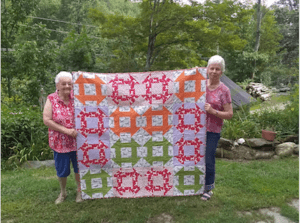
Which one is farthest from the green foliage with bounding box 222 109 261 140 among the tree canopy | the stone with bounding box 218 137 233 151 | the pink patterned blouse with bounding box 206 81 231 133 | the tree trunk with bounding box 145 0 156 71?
the tree trunk with bounding box 145 0 156 71

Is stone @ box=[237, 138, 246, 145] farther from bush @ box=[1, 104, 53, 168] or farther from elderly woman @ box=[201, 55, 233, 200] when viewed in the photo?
bush @ box=[1, 104, 53, 168]

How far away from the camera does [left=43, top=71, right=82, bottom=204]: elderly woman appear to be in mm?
2619

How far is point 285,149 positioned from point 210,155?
2.81 meters

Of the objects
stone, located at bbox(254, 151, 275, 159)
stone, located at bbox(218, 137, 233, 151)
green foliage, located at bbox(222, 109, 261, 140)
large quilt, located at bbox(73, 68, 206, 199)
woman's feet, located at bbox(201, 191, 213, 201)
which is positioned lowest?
stone, located at bbox(254, 151, 275, 159)

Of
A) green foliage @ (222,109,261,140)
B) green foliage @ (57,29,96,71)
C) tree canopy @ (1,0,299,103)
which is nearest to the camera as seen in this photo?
green foliage @ (222,109,261,140)

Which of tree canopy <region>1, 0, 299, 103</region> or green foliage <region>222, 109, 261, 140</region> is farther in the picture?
tree canopy <region>1, 0, 299, 103</region>

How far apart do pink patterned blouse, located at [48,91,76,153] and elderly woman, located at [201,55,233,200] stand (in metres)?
1.63

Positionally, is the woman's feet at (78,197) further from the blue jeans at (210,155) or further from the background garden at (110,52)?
the background garden at (110,52)

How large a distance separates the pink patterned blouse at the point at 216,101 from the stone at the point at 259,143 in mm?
2519

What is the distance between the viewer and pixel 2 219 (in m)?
2.63

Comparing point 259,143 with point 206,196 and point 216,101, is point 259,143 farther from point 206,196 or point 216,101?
point 216,101

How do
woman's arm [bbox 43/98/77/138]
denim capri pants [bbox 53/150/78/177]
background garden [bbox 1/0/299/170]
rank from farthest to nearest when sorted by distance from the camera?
background garden [bbox 1/0/299/170], denim capri pants [bbox 53/150/78/177], woman's arm [bbox 43/98/77/138]

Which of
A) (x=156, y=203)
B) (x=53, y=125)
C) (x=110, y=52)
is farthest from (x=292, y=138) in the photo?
(x=110, y=52)

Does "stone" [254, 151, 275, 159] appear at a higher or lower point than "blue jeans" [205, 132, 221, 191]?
lower
